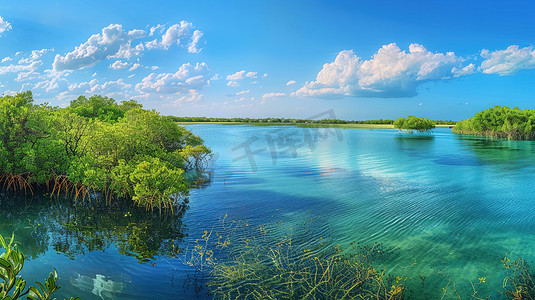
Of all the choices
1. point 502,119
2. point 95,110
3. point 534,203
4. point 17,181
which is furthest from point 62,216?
point 502,119

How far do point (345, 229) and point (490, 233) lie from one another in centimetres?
867

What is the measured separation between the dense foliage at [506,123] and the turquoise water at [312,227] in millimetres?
76846

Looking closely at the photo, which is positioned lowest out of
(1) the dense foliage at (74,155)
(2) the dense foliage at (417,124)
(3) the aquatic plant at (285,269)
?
(3) the aquatic plant at (285,269)

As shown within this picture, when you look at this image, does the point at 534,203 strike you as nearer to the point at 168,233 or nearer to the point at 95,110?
the point at 168,233

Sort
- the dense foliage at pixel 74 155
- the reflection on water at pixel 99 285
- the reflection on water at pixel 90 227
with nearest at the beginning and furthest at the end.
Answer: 1. the reflection on water at pixel 99 285
2. the reflection on water at pixel 90 227
3. the dense foliage at pixel 74 155

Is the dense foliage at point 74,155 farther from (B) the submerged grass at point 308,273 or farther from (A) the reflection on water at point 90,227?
(B) the submerged grass at point 308,273

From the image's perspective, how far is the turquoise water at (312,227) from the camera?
13.2m

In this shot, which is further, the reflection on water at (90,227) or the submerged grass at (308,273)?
the reflection on water at (90,227)

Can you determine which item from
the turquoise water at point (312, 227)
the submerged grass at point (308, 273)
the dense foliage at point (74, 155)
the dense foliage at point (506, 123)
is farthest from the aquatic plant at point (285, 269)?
the dense foliage at point (506, 123)

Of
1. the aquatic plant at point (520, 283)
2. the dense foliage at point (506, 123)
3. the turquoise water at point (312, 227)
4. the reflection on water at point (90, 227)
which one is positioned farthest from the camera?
the dense foliage at point (506, 123)

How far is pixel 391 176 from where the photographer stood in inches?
1476

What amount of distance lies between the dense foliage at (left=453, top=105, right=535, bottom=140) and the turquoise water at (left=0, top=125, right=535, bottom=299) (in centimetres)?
7685

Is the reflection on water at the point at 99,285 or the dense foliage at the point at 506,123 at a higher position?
the dense foliage at the point at 506,123

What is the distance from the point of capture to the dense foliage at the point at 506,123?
95688 mm
